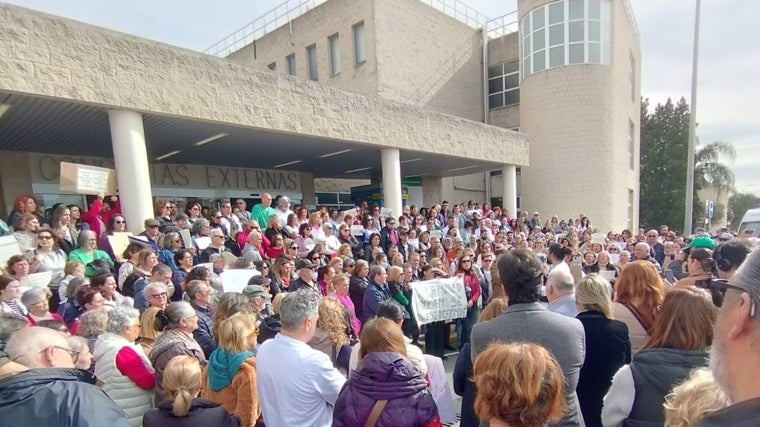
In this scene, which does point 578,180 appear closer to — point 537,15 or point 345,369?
point 537,15

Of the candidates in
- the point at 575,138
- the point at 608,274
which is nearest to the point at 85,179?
the point at 608,274

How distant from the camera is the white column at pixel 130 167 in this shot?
7.46m

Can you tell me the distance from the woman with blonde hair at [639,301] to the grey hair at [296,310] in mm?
2200

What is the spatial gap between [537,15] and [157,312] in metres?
23.5

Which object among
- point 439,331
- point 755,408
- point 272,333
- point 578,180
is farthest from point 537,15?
point 755,408

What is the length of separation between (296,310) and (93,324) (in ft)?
6.03

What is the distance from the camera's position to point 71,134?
385 inches

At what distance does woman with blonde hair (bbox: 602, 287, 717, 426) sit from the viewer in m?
1.98

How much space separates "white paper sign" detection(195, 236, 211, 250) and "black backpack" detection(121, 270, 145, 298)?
61.5 inches

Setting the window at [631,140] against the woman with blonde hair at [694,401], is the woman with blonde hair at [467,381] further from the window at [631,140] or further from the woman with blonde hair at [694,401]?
the window at [631,140]

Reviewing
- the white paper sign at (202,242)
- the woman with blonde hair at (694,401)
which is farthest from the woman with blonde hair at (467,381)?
the white paper sign at (202,242)

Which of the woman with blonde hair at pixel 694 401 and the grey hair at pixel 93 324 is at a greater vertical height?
the woman with blonde hair at pixel 694 401

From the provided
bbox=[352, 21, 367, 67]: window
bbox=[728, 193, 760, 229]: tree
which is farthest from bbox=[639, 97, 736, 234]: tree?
bbox=[728, 193, 760, 229]: tree

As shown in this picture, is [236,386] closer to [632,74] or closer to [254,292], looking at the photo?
[254,292]
